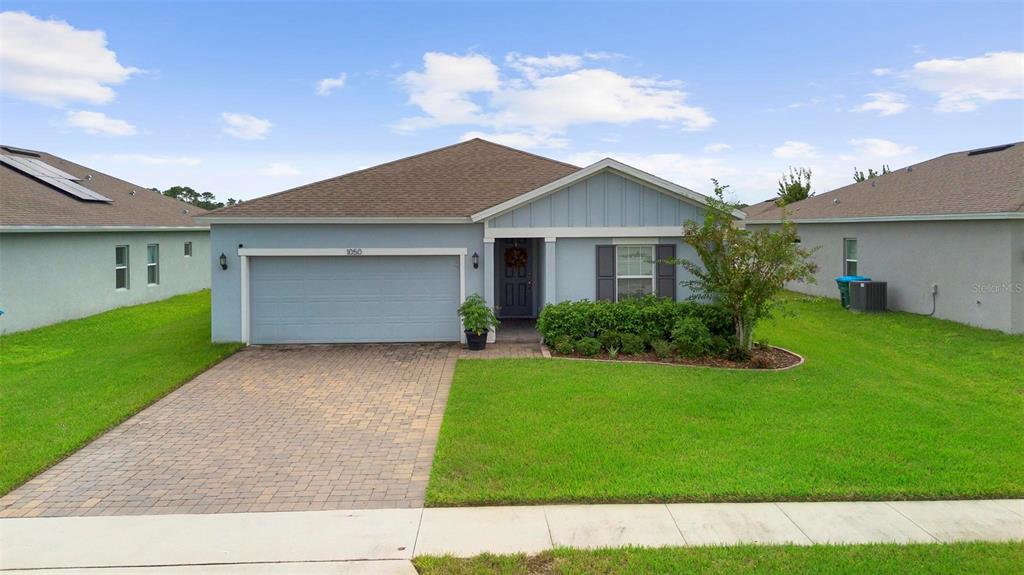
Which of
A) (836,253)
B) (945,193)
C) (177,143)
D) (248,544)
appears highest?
(177,143)

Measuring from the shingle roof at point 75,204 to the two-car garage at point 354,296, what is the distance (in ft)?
7.39

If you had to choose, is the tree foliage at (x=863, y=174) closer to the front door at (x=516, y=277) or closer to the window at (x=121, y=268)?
the front door at (x=516, y=277)

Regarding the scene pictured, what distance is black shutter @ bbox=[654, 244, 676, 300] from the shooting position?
Result: 45.9 ft

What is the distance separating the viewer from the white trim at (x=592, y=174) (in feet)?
44.2

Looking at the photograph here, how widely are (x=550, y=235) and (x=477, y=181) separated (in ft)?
10.8

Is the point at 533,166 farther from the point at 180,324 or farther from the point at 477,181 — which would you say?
the point at 180,324

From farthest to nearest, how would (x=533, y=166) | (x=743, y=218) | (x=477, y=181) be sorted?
(x=533, y=166)
(x=477, y=181)
(x=743, y=218)

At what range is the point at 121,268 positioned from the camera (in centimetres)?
2030

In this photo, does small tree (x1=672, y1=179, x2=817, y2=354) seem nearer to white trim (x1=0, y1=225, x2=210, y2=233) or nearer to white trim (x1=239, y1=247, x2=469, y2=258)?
white trim (x1=239, y1=247, x2=469, y2=258)

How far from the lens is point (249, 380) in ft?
36.1

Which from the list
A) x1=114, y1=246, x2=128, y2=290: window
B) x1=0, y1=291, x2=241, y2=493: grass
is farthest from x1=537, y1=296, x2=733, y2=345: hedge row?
x1=114, y1=246, x2=128, y2=290: window

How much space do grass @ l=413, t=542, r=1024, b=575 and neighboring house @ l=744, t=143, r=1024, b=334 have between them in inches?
297

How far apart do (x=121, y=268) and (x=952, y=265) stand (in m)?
23.8

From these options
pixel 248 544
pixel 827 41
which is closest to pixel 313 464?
pixel 248 544
